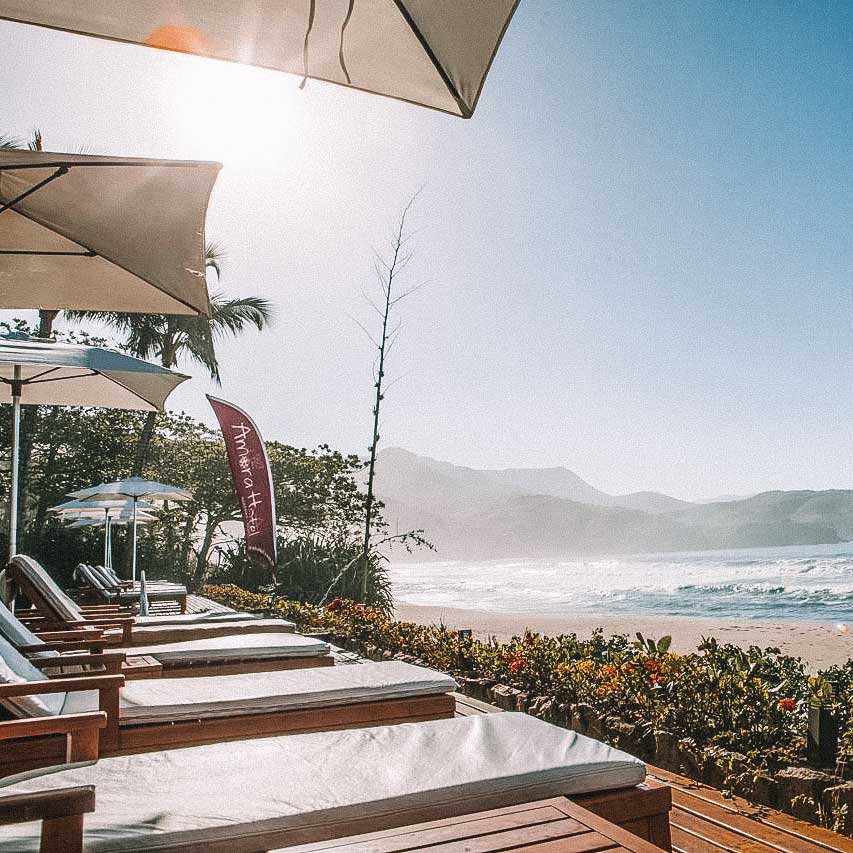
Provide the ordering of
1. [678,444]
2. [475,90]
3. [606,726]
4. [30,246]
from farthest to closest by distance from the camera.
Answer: [678,444]
[606,726]
[30,246]
[475,90]

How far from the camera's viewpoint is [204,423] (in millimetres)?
17516

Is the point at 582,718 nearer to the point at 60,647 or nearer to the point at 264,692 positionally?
the point at 264,692

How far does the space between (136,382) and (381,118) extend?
4.93 m

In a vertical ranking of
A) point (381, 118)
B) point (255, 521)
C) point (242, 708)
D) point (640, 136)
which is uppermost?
point (640, 136)

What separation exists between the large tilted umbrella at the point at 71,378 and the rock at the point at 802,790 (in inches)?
148

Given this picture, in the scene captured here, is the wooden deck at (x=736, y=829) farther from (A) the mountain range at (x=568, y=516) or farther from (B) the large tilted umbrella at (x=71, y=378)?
(A) the mountain range at (x=568, y=516)

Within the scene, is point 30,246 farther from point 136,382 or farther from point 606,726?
point 606,726

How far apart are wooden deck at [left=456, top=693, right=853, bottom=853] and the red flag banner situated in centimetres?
622

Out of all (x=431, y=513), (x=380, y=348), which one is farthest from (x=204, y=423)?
(x=431, y=513)

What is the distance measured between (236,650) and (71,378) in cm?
235

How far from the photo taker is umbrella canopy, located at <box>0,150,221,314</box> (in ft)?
9.22

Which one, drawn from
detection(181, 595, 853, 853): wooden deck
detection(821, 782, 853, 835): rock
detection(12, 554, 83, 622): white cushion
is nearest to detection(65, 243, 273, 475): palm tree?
detection(12, 554, 83, 622): white cushion

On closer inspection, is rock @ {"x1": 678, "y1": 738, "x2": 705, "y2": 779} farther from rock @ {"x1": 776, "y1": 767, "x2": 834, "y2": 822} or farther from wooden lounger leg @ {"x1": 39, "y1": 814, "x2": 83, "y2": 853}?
wooden lounger leg @ {"x1": 39, "y1": 814, "x2": 83, "y2": 853}

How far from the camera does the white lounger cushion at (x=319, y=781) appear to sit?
183 cm
